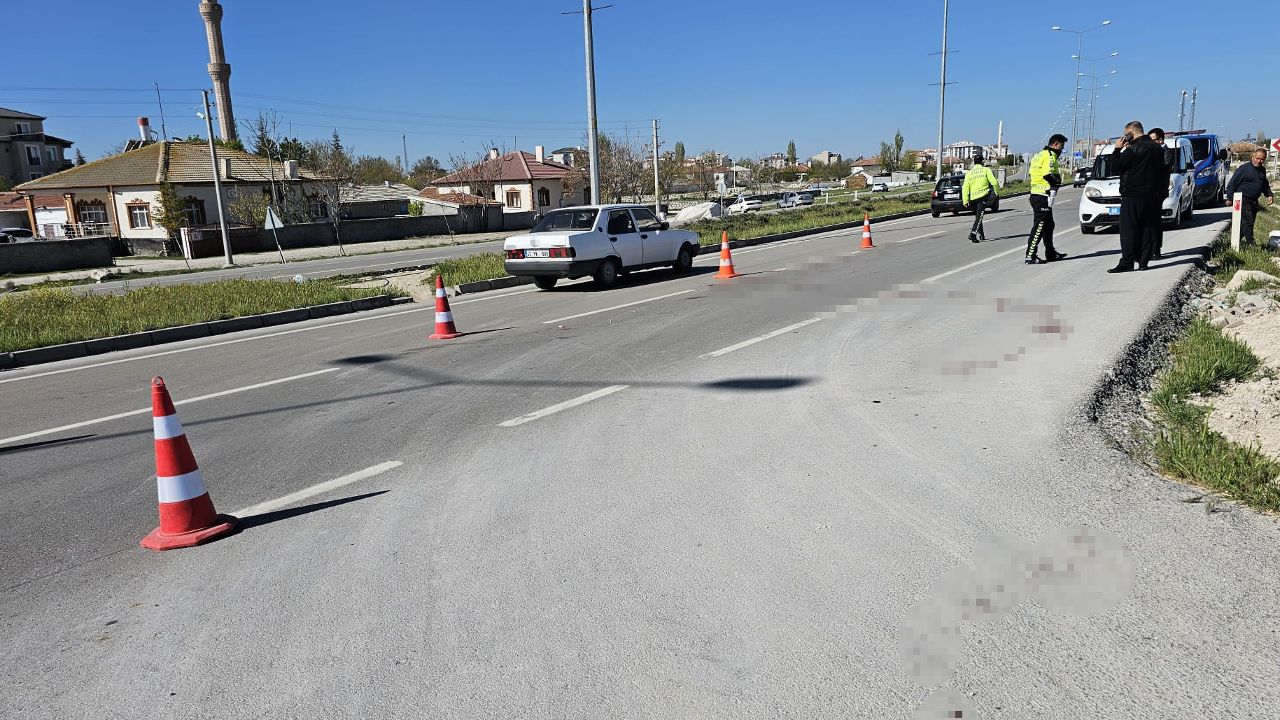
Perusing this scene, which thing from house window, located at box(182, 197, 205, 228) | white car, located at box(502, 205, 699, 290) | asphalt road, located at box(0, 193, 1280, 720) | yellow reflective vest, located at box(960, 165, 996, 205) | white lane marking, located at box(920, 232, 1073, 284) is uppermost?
house window, located at box(182, 197, 205, 228)

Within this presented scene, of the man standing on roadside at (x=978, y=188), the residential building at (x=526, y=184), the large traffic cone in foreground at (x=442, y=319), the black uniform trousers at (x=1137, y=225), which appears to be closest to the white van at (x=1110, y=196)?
the man standing on roadside at (x=978, y=188)

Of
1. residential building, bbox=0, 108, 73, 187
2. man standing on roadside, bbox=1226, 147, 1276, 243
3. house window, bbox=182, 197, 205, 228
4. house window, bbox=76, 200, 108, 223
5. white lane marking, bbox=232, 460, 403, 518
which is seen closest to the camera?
white lane marking, bbox=232, 460, 403, 518

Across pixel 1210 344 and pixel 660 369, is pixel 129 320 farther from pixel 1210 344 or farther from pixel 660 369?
pixel 1210 344

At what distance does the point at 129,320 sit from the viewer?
12938 millimetres

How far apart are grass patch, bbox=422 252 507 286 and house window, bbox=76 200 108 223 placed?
42.3 metres

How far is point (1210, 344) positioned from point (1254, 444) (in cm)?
289

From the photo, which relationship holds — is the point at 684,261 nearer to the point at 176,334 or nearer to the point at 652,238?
the point at 652,238

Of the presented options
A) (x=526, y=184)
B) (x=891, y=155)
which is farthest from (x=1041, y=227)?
(x=891, y=155)

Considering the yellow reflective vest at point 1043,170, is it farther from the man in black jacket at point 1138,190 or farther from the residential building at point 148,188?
the residential building at point 148,188

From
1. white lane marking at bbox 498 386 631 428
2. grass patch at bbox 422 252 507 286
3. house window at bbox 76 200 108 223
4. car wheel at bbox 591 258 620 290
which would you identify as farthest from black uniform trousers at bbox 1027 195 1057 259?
house window at bbox 76 200 108 223

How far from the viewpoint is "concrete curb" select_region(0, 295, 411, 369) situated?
11164 mm

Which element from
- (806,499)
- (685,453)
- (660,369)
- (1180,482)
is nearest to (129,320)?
(660,369)

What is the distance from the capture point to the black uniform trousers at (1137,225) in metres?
12.0

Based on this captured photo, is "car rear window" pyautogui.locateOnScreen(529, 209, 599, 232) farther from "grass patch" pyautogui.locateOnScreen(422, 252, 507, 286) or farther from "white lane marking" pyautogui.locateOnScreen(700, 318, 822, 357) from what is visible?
"white lane marking" pyautogui.locateOnScreen(700, 318, 822, 357)
